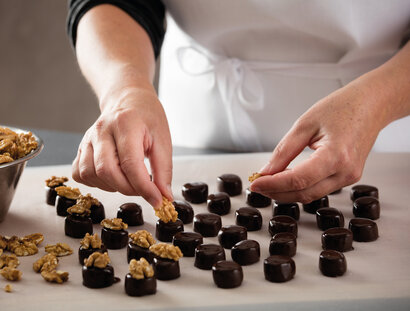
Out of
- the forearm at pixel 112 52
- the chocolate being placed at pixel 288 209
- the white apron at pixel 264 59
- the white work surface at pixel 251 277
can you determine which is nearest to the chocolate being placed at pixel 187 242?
the white work surface at pixel 251 277

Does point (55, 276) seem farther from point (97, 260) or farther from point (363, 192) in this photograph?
point (363, 192)

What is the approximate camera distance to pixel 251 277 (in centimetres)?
103

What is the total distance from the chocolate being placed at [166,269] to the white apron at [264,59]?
784 millimetres

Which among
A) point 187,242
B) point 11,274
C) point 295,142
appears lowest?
point 11,274

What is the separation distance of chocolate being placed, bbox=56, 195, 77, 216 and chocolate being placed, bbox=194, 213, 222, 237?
0.27 m

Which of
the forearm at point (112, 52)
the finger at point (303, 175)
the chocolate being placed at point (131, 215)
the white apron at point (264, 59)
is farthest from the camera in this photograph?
the white apron at point (264, 59)

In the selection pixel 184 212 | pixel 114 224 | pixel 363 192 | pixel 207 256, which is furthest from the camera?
pixel 363 192

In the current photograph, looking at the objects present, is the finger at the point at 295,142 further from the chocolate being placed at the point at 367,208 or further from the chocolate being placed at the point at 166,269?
the chocolate being placed at the point at 166,269

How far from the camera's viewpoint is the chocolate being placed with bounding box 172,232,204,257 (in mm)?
1118

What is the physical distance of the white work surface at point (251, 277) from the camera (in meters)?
0.94

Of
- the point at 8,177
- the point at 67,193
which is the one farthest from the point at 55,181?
the point at 8,177

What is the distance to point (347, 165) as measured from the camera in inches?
45.9

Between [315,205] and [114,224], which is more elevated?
[315,205]

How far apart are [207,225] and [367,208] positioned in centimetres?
33
